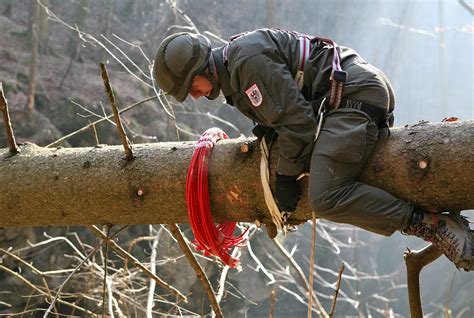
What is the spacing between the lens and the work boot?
151 centimetres

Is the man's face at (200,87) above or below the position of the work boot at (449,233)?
above

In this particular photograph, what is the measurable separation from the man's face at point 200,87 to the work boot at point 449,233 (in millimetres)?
913

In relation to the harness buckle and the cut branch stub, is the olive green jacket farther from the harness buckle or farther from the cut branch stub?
the cut branch stub

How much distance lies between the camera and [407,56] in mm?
29891

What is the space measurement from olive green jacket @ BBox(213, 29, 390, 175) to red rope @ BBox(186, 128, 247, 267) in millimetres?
246

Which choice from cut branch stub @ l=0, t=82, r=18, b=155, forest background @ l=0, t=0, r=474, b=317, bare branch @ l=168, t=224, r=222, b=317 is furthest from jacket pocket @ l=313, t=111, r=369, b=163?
cut branch stub @ l=0, t=82, r=18, b=155

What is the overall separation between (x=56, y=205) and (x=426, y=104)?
30060mm

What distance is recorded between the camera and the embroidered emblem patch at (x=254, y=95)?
1687mm

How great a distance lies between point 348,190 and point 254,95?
47 cm

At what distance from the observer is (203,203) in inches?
71.7

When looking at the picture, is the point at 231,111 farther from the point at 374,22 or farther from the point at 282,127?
the point at 374,22

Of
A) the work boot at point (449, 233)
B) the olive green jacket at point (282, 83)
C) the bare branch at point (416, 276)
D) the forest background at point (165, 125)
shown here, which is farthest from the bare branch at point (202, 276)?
the work boot at point (449, 233)

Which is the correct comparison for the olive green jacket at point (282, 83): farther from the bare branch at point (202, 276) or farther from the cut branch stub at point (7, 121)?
the cut branch stub at point (7, 121)

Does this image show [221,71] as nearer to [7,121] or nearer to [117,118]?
[117,118]
